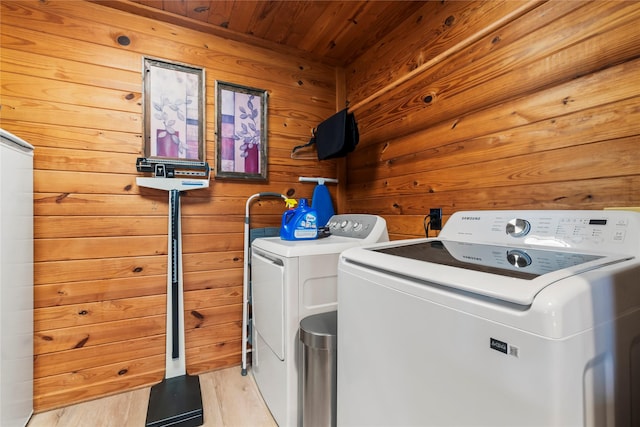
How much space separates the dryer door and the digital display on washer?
2.00ft

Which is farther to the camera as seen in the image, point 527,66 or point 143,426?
point 143,426

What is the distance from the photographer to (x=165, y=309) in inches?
73.9

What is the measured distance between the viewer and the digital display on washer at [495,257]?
69cm

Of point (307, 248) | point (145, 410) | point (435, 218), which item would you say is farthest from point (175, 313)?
point (435, 218)

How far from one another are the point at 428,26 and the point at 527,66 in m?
0.72

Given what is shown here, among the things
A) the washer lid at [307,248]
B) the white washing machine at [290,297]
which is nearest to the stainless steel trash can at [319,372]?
the white washing machine at [290,297]

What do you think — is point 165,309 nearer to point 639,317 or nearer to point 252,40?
point 252,40

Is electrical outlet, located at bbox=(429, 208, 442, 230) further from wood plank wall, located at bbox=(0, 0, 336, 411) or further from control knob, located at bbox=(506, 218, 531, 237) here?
wood plank wall, located at bbox=(0, 0, 336, 411)

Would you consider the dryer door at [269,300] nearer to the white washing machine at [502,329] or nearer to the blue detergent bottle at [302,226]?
the blue detergent bottle at [302,226]

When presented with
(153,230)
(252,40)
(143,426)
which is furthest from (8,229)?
(252,40)

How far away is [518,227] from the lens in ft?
3.52

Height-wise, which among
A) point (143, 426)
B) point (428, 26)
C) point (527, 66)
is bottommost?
point (143, 426)

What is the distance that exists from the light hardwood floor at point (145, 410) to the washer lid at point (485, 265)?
120 cm

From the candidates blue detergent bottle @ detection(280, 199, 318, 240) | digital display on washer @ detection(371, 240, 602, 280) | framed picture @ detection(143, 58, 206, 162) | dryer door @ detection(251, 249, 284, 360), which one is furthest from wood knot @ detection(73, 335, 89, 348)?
digital display on washer @ detection(371, 240, 602, 280)
